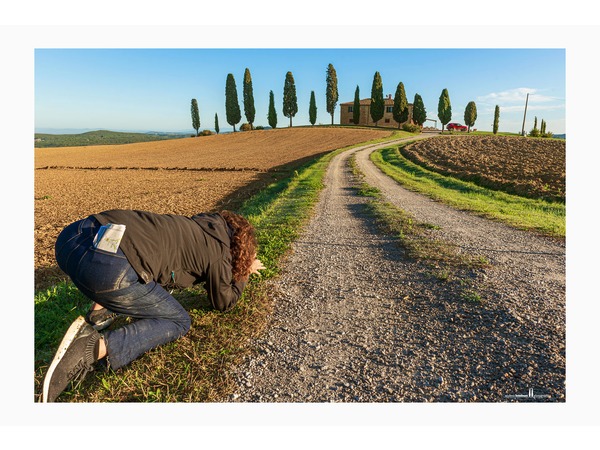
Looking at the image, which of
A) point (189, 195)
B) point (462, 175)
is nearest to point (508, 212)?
point (462, 175)

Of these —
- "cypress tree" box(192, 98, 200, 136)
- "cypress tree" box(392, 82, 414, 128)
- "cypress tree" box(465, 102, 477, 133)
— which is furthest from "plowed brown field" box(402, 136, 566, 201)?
"cypress tree" box(192, 98, 200, 136)

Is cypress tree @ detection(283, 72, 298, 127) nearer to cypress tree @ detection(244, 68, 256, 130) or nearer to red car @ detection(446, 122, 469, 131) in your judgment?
cypress tree @ detection(244, 68, 256, 130)

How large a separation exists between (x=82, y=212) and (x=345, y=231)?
1020 centimetres

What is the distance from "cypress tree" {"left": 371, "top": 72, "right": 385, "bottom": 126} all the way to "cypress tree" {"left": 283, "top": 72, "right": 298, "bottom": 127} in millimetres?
15586

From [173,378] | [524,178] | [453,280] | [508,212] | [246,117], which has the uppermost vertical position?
[246,117]

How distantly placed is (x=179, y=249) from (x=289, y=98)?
75.2 m

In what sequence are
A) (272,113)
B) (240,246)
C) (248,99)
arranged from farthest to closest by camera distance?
(272,113) < (248,99) < (240,246)

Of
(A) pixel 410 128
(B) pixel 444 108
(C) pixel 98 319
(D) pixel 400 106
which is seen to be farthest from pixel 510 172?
(B) pixel 444 108

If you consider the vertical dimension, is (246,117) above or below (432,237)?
above

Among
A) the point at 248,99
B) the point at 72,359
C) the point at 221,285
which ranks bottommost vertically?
the point at 72,359

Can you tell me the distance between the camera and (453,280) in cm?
511

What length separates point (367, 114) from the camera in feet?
Result: 261

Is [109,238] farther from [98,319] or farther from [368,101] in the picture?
[368,101]

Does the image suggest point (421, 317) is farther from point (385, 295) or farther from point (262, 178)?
point (262, 178)
